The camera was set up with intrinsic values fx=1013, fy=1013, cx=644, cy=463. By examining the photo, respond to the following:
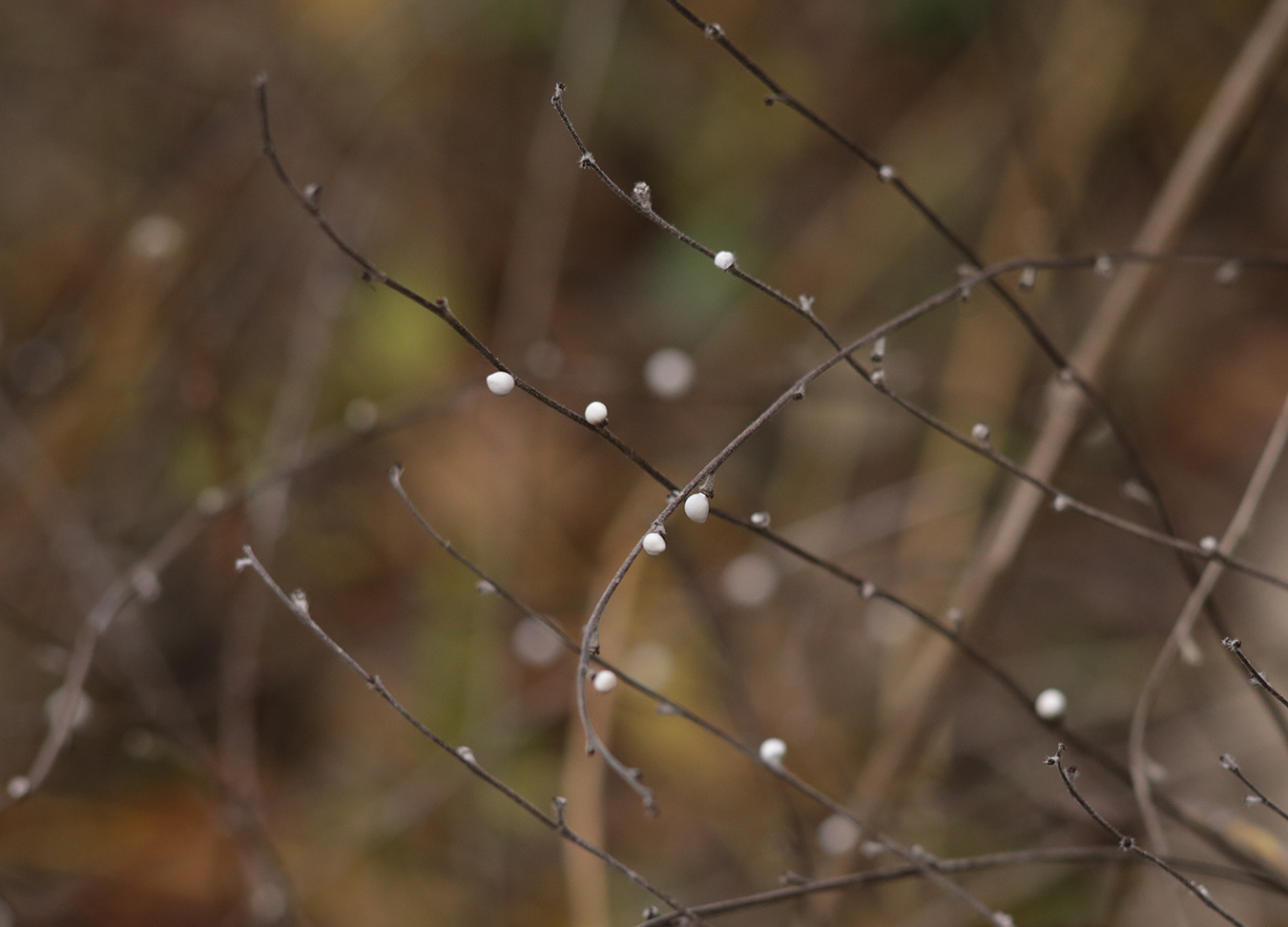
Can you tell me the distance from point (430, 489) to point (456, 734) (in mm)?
262

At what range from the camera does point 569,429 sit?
112cm

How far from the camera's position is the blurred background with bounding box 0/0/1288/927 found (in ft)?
2.86

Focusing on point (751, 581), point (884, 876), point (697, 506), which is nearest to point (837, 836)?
point (751, 581)

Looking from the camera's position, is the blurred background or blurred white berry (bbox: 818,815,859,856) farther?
the blurred background

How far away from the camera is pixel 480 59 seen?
A: 1.13 meters

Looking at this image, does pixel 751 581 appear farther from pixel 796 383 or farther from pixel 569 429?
pixel 796 383

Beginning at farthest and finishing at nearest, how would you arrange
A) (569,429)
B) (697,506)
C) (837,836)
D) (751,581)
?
(569,429), (751,581), (837,836), (697,506)

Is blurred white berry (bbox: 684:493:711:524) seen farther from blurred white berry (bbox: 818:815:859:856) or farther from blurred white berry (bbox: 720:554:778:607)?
blurred white berry (bbox: 720:554:778:607)

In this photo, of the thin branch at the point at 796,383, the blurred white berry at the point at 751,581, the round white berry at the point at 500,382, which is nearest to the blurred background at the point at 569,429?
the blurred white berry at the point at 751,581

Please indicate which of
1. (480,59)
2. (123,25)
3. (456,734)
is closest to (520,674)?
(456,734)

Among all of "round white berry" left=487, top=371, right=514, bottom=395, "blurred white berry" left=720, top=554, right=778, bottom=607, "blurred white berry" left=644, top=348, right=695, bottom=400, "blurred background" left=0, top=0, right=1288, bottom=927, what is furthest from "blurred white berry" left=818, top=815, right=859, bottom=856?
"round white berry" left=487, top=371, right=514, bottom=395

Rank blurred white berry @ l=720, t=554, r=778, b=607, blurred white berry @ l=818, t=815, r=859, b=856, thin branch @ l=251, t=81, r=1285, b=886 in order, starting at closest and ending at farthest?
thin branch @ l=251, t=81, r=1285, b=886 < blurred white berry @ l=818, t=815, r=859, b=856 < blurred white berry @ l=720, t=554, r=778, b=607

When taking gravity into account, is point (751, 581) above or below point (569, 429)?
below

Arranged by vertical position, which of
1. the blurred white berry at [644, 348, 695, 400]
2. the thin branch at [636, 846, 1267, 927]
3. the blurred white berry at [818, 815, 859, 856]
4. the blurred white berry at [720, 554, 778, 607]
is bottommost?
the thin branch at [636, 846, 1267, 927]
